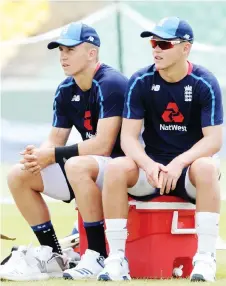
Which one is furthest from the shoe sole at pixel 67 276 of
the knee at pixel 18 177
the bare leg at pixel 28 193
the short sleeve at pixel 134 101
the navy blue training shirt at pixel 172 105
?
the short sleeve at pixel 134 101

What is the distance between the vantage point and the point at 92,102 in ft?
18.3

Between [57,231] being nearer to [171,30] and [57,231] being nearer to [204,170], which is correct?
[171,30]

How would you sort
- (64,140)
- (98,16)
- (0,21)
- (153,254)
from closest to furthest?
(153,254) < (64,140) < (98,16) < (0,21)

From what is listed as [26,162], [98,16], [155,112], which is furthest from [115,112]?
[98,16]

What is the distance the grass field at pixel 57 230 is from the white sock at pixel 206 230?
0.19m

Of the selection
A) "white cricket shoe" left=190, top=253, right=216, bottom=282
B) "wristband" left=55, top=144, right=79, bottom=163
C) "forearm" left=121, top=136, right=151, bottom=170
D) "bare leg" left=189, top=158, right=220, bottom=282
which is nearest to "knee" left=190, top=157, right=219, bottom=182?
"bare leg" left=189, top=158, right=220, bottom=282

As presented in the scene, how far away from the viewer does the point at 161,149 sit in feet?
17.5

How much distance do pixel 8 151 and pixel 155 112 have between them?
5.47 meters

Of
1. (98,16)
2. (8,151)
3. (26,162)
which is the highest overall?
(98,16)

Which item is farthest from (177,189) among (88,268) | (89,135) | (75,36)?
(75,36)

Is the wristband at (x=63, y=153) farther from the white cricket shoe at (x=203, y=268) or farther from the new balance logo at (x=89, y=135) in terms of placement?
the white cricket shoe at (x=203, y=268)

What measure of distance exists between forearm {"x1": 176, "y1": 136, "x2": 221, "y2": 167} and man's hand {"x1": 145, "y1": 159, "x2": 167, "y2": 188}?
12 cm

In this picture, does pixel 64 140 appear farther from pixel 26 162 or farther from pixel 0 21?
pixel 0 21

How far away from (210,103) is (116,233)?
34.7 inches
